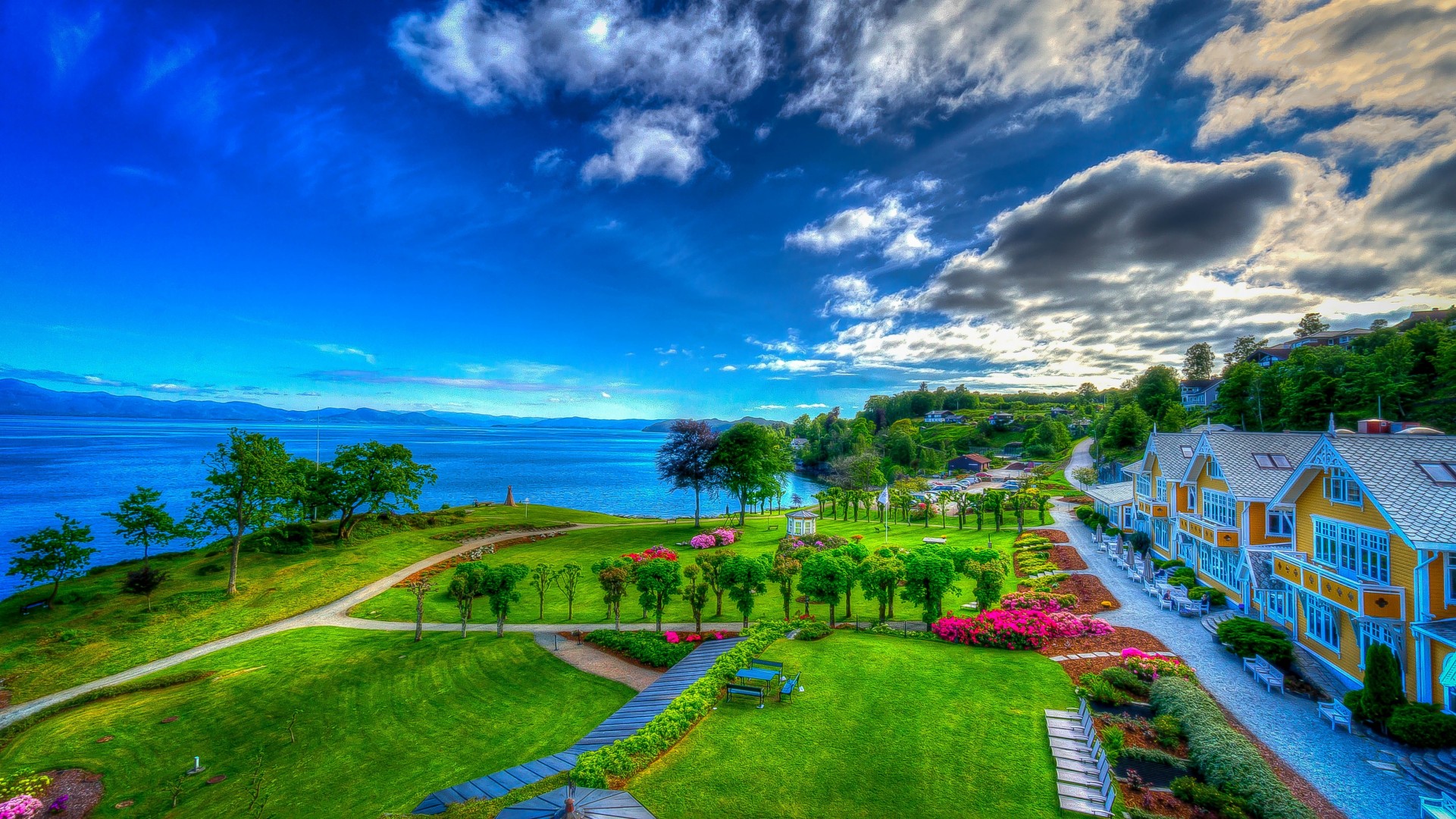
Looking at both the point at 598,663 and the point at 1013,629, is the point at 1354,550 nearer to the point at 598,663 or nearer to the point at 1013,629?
the point at 1013,629

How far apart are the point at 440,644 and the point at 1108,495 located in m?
47.2

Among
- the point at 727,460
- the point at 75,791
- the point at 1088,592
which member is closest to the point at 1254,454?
the point at 1088,592

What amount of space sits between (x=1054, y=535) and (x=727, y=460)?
91.0 ft

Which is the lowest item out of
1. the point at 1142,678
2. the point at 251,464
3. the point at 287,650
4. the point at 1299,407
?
the point at 287,650

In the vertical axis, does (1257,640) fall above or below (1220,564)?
below

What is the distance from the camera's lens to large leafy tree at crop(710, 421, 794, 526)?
5075 cm

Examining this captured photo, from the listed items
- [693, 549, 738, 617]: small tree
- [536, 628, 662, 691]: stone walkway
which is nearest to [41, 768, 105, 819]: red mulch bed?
[536, 628, 662, 691]: stone walkway

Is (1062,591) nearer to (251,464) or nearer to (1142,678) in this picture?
(1142,678)

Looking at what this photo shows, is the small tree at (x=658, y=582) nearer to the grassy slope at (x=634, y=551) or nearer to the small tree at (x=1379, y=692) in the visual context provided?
the grassy slope at (x=634, y=551)

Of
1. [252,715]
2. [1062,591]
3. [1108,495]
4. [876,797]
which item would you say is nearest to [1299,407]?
[1108,495]

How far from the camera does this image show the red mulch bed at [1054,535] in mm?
39500

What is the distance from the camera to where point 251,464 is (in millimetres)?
32500

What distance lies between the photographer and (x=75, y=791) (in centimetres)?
1377

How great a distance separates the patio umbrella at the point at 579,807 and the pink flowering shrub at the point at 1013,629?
14734 millimetres
